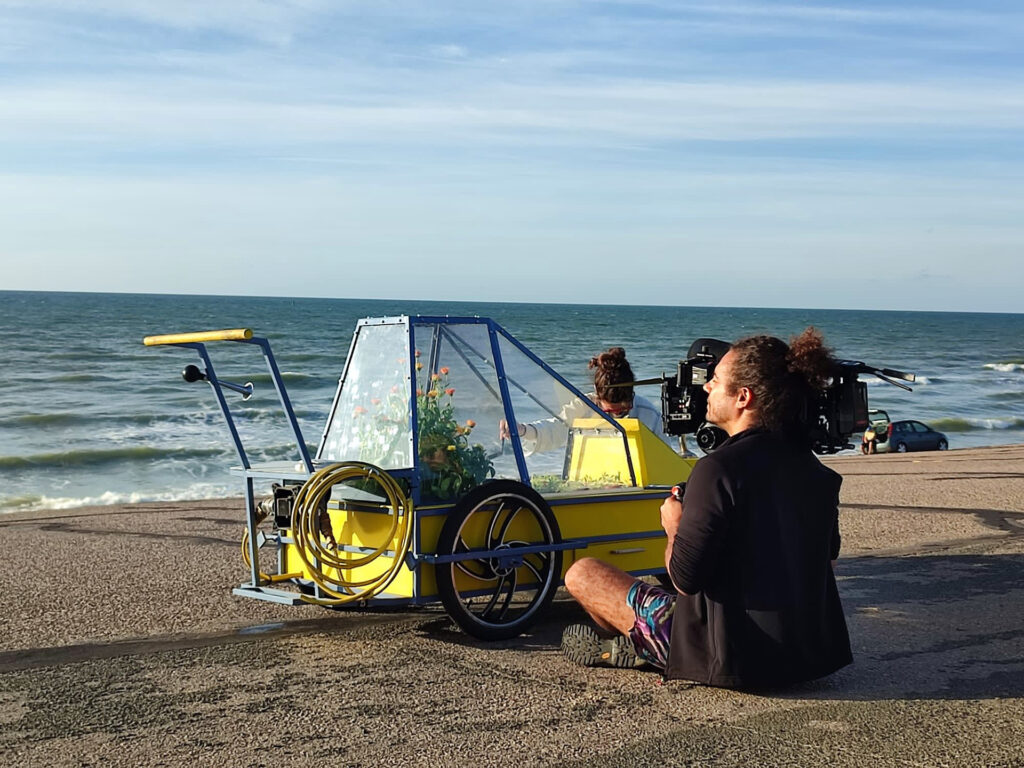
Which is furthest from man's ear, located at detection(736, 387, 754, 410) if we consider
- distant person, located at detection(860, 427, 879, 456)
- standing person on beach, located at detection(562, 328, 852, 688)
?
distant person, located at detection(860, 427, 879, 456)

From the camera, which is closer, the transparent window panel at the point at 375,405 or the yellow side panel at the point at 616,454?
the transparent window panel at the point at 375,405

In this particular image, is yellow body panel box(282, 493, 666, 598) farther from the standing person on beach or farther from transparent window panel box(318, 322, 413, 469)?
the standing person on beach

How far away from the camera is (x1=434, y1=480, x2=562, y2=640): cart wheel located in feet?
20.2

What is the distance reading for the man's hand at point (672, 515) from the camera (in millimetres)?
5090

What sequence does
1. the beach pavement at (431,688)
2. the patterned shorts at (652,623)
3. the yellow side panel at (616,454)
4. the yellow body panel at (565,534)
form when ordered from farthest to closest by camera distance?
1. the yellow side panel at (616,454)
2. the yellow body panel at (565,534)
3. the patterned shorts at (652,623)
4. the beach pavement at (431,688)

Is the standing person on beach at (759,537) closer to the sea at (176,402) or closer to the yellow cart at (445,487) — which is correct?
the yellow cart at (445,487)

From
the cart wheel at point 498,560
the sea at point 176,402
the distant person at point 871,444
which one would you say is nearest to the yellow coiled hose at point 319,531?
the cart wheel at point 498,560

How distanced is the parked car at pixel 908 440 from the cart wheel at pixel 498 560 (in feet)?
68.5

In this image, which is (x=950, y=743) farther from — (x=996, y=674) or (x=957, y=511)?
(x=957, y=511)

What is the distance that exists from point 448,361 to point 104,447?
16.9 metres

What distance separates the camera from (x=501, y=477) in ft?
22.1

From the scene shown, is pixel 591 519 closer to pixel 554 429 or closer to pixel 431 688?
→ pixel 554 429

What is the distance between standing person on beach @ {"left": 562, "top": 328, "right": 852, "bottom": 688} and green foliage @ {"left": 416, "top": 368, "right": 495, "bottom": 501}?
1.59 metres

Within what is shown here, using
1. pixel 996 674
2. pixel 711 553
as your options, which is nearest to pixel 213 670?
pixel 711 553
